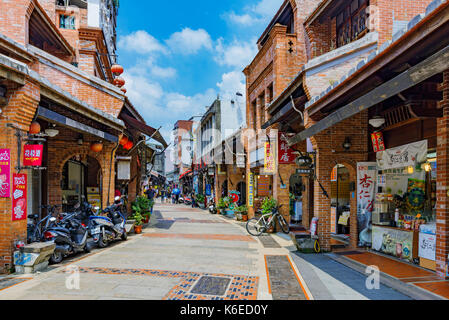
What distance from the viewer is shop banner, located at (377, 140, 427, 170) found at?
7780 millimetres

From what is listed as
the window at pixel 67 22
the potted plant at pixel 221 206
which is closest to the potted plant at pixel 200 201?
the potted plant at pixel 221 206

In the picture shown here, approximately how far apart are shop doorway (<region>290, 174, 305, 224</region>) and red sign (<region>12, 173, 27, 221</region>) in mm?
12703

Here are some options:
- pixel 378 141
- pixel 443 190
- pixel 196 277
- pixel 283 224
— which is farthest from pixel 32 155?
pixel 283 224

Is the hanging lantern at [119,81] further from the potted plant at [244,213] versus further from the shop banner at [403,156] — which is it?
the shop banner at [403,156]

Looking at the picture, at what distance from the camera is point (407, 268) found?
7285mm

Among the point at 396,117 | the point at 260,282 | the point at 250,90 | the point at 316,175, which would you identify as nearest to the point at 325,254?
the point at 316,175

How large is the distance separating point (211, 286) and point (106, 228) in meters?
5.43

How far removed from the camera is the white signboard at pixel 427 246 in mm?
6984

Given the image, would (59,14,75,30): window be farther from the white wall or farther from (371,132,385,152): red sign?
(371,132,385,152): red sign

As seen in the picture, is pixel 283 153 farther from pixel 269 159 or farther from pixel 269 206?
pixel 269 206

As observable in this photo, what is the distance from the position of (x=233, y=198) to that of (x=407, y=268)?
1660 cm

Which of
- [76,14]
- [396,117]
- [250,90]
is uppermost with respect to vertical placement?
[76,14]

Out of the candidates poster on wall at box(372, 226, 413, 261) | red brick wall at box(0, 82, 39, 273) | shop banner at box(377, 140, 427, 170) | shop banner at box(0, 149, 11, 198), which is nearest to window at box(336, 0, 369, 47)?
shop banner at box(377, 140, 427, 170)
